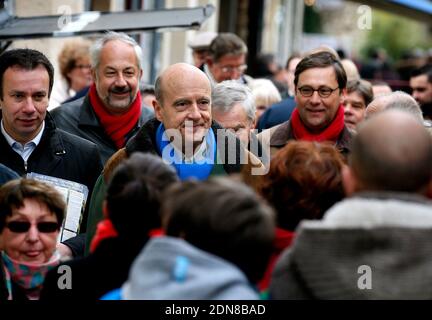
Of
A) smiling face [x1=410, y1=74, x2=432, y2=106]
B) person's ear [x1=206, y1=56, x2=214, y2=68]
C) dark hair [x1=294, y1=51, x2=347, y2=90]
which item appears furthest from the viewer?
smiling face [x1=410, y1=74, x2=432, y2=106]

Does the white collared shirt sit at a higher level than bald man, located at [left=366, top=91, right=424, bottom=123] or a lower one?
lower

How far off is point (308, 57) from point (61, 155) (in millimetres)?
2018

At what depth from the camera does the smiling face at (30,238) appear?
481 centimetres

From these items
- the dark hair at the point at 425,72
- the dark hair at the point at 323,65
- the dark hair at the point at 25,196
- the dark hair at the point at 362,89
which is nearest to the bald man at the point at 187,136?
the dark hair at the point at 25,196

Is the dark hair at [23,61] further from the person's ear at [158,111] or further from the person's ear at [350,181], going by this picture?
the person's ear at [350,181]

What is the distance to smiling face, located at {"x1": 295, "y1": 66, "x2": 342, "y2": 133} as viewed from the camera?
282 inches

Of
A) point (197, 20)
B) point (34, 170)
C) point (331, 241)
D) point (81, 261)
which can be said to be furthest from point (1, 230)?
point (197, 20)

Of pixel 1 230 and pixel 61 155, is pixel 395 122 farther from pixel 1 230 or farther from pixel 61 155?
pixel 61 155

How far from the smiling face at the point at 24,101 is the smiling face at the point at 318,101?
1.72 m

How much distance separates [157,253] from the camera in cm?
352

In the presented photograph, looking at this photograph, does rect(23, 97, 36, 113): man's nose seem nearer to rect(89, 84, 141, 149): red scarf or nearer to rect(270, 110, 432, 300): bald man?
rect(89, 84, 141, 149): red scarf

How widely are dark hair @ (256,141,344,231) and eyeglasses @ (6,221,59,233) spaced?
985mm

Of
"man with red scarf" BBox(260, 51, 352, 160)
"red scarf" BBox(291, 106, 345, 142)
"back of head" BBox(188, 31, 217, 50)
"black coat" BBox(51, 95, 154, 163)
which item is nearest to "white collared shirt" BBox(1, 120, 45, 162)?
"black coat" BBox(51, 95, 154, 163)

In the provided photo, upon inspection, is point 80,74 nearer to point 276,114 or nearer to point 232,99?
point 276,114
